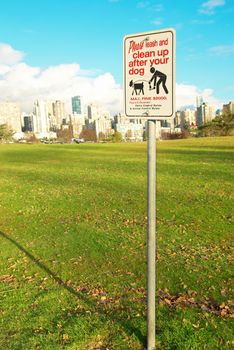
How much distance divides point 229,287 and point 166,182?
11123 millimetres

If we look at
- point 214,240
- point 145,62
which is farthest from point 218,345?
point 214,240

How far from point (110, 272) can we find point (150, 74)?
13.4ft

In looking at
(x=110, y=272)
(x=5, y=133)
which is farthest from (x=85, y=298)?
(x=5, y=133)

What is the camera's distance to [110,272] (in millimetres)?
6285

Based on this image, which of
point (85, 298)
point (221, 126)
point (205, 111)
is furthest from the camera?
point (205, 111)

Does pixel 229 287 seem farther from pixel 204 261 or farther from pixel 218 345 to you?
pixel 218 345

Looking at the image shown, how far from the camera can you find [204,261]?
22.0ft

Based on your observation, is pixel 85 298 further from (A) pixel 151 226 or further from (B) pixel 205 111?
(B) pixel 205 111

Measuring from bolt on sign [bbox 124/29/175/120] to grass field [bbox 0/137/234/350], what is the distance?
2.73 m

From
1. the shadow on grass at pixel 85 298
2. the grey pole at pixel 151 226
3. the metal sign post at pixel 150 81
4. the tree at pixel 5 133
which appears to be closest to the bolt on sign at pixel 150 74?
the metal sign post at pixel 150 81

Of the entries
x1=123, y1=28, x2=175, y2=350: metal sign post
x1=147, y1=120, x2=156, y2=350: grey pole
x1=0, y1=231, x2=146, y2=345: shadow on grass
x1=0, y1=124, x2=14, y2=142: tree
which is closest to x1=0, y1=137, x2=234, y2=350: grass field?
x1=0, y1=231, x2=146, y2=345: shadow on grass

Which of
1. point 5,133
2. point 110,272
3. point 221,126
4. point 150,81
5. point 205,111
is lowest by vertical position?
point 5,133

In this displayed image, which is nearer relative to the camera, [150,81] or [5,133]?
[150,81]

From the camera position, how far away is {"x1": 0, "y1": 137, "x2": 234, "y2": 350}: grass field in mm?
4270
